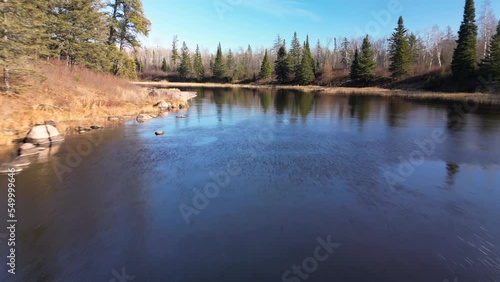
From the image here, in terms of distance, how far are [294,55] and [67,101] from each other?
3266 inches

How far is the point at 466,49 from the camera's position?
5200cm

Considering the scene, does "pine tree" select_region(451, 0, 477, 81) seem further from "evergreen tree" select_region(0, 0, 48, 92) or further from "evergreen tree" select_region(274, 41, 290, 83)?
"evergreen tree" select_region(0, 0, 48, 92)

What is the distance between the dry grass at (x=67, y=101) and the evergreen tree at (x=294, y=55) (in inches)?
2457

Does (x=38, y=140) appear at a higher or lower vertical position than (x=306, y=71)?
lower

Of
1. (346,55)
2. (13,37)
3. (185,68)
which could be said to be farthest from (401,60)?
(185,68)

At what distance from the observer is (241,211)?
27.1 feet

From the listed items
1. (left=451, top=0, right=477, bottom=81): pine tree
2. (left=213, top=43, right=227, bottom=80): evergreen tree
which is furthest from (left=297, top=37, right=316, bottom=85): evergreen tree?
(left=451, top=0, right=477, bottom=81): pine tree

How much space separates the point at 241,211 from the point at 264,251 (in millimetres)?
1964

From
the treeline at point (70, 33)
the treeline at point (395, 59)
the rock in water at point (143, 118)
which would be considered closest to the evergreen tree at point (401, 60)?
the treeline at point (395, 59)

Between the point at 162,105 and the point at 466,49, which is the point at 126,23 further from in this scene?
the point at 466,49

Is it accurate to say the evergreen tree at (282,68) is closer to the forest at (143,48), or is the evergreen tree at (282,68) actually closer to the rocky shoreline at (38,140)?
the forest at (143,48)

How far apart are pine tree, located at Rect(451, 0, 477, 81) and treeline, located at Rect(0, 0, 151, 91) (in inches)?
1923

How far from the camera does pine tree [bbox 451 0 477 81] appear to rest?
50.8 meters

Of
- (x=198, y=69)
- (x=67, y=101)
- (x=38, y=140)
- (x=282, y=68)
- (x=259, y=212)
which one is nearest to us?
(x=259, y=212)
